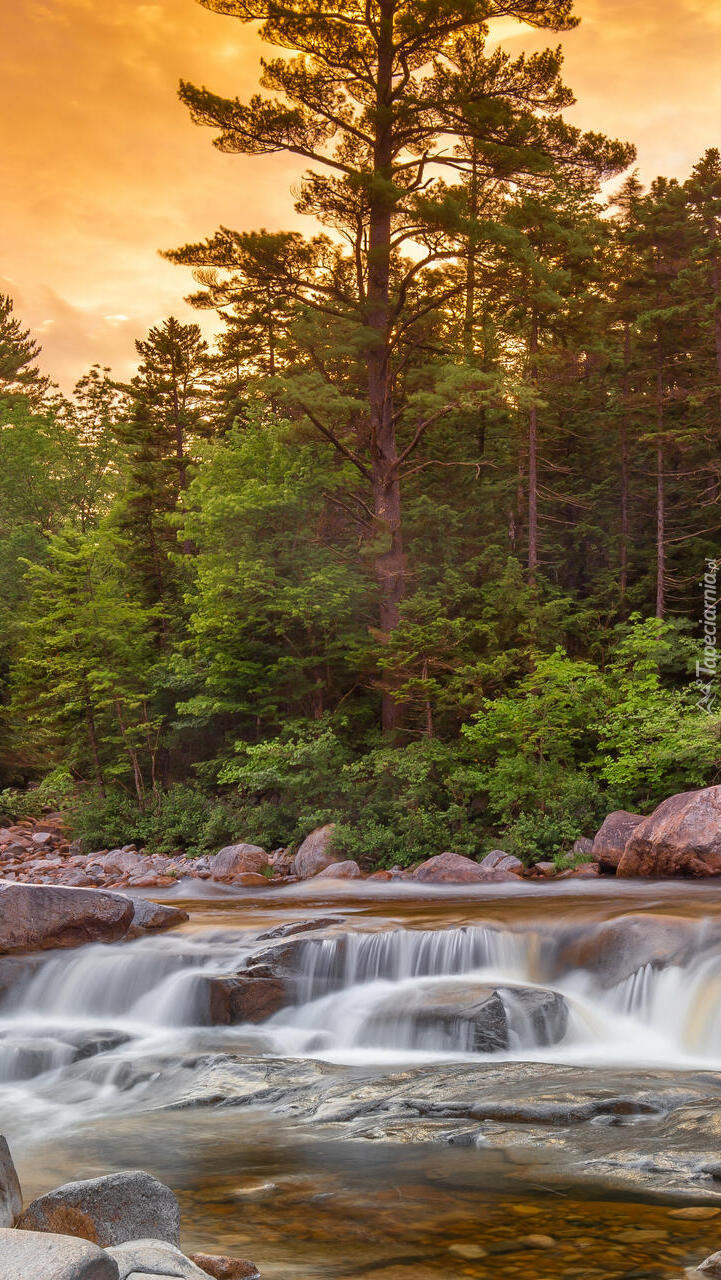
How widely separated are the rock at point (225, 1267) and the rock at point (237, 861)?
14445mm

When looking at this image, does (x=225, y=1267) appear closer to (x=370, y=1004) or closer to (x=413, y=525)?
(x=370, y=1004)

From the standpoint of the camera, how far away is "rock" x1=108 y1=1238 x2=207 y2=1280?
137 inches

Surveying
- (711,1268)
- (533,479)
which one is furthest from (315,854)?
(711,1268)

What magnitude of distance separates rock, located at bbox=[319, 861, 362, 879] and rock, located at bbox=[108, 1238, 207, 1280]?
44.2 feet

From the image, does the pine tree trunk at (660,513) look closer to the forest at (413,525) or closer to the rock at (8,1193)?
the forest at (413,525)

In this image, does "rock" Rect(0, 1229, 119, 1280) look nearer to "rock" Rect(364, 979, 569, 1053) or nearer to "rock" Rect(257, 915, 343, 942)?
"rock" Rect(364, 979, 569, 1053)

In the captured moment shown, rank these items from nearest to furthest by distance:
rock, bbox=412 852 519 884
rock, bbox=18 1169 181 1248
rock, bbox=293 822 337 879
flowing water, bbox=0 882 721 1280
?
rock, bbox=18 1169 181 1248 → flowing water, bbox=0 882 721 1280 → rock, bbox=412 852 519 884 → rock, bbox=293 822 337 879

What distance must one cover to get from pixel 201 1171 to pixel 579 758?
14163mm

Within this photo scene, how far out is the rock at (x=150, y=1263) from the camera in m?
3.48

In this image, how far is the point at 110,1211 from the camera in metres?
4.35

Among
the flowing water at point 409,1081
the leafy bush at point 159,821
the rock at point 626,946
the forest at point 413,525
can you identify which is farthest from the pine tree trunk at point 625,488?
the rock at point 626,946

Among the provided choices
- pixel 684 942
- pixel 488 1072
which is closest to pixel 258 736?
pixel 684 942

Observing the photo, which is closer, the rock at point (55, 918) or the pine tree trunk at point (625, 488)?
the rock at point (55, 918)

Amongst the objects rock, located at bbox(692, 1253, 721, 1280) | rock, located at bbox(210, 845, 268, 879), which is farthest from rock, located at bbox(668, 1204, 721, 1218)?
rock, located at bbox(210, 845, 268, 879)
